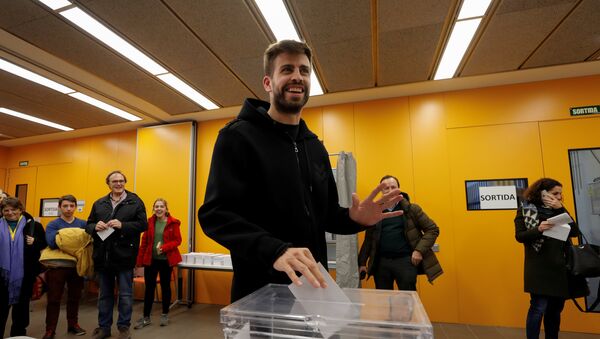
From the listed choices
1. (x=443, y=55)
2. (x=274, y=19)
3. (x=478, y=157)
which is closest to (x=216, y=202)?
(x=274, y=19)

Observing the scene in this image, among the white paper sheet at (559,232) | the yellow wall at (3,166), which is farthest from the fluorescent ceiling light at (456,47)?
the yellow wall at (3,166)

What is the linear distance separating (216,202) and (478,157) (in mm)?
4185

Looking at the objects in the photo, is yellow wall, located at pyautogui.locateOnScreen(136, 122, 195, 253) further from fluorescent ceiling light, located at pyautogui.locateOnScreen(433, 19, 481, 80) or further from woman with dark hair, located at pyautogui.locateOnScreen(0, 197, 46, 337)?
fluorescent ceiling light, located at pyautogui.locateOnScreen(433, 19, 481, 80)

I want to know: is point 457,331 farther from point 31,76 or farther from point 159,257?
point 31,76

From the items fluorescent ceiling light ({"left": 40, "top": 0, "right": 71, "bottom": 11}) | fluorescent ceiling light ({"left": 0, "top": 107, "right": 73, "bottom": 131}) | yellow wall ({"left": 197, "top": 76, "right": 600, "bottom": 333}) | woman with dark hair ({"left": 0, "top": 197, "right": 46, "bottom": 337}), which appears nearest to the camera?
fluorescent ceiling light ({"left": 40, "top": 0, "right": 71, "bottom": 11})

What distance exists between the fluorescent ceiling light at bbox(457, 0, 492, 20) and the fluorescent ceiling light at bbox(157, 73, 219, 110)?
304 centimetres

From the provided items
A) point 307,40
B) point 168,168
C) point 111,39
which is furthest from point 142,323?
point 307,40

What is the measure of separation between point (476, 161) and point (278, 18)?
3151 mm

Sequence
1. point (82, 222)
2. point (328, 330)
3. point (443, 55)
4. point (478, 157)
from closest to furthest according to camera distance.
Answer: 1. point (328, 330)
2. point (443, 55)
3. point (82, 222)
4. point (478, 157)

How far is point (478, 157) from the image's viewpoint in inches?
161

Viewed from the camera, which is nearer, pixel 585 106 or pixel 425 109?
pixel 585 106

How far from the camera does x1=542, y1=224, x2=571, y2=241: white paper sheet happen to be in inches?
101

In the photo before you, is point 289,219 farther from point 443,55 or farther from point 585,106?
point 585,106

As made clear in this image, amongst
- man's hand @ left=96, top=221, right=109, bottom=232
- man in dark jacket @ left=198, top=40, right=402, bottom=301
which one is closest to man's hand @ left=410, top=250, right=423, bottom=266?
man in dark jacket @ left=198, top=40, right=402, bottom=301
